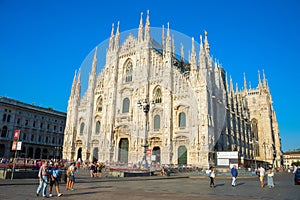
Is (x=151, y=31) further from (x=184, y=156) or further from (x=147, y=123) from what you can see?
(x=184, y=156)

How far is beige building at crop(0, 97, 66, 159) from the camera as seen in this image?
46.9m

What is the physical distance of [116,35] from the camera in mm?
41656

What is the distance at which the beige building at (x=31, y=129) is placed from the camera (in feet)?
154

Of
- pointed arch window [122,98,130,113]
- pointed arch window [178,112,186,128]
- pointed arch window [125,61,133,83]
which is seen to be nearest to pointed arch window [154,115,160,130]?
pointed arch window [178,112,186,128]

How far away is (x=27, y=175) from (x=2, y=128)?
36572 mm

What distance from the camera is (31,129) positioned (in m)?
51.8

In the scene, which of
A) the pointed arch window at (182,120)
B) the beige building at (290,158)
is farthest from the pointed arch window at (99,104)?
the beige building at (290,158)

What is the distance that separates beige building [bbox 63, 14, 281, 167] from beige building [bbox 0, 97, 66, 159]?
40.5ft


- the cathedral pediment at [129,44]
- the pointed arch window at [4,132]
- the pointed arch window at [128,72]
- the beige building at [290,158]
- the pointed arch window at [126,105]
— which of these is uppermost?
the cathedral pediment at [129,44]

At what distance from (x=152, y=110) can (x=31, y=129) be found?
30.8 m

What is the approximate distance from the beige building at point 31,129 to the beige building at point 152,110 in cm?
1234

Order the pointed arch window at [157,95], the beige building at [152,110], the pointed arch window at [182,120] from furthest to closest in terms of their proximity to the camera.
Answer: the pointed arch window at [157,95] → the pointed arch window at [182,120] → the beige building at [152,110]

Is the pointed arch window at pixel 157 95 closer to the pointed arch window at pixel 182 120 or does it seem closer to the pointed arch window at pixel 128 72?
the pointed arch window at pixel 182 120

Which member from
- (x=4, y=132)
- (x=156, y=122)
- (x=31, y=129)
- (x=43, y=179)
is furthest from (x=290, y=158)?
(x=43, y=179)
